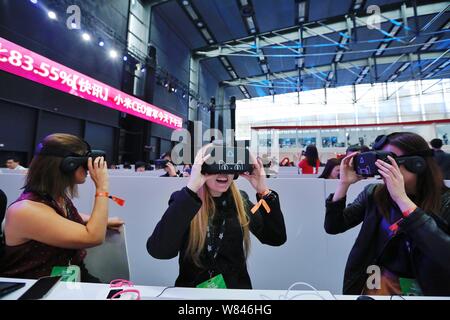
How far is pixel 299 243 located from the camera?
1272 mm

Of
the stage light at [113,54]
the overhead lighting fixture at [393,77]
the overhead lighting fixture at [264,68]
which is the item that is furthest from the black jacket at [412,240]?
the overhead lighting fixture at [393,77]

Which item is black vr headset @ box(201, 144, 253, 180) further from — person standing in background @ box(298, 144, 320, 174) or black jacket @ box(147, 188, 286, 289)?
person standing in background @ box(298, 144, 320, 174)

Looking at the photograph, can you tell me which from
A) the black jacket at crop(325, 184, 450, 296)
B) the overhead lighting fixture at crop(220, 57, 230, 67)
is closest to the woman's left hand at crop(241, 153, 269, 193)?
the black jacket at crop(325, 184, 450, 296)

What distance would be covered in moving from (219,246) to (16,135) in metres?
4.83

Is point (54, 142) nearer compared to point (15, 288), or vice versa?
point (15, 288)

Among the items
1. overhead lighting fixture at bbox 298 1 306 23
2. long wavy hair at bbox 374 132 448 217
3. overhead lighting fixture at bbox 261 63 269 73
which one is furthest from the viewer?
overhead lighting fixture at bbox 261 63 269 73

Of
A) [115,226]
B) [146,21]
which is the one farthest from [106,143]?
[115,226]

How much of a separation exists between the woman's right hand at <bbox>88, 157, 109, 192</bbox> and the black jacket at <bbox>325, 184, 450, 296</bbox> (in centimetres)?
96

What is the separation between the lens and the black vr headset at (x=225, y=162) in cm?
76

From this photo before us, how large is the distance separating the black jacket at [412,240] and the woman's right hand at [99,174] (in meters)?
0.96

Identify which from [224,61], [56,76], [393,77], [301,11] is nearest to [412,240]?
[56,76]

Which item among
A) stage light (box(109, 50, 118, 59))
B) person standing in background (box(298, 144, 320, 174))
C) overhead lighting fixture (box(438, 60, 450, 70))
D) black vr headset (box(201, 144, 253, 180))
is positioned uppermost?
overhead lighting fixture (box(438, 60, 450, 70))

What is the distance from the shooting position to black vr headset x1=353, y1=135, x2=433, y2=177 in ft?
2.42

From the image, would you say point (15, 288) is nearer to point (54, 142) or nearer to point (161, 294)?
point (161, 294)
